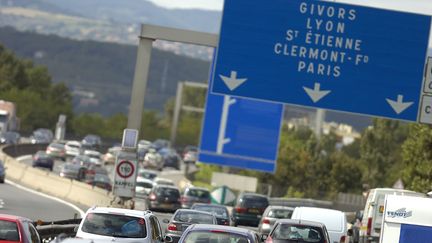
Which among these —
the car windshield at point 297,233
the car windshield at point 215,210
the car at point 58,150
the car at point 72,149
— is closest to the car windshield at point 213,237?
the car windshield at point 297,233

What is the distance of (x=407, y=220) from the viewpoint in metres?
24.4

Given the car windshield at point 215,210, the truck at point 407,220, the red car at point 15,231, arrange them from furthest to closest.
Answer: the car windshield at point 215,210
the truck at point 407,220
the red car at point 15,231

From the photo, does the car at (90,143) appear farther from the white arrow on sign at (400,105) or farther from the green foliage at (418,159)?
the white arrow on sign at (400,105)

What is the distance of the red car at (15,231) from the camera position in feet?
64.7

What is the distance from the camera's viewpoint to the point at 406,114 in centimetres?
3325

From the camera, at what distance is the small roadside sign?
3838cm

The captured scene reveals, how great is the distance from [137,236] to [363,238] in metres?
18.4

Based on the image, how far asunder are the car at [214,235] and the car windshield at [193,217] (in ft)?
39.6

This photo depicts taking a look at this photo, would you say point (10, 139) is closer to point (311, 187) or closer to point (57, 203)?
point (311, 187)

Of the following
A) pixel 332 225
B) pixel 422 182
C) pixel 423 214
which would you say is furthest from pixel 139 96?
pixel 422 182

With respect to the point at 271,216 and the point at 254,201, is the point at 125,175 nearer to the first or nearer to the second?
the point at 271,216

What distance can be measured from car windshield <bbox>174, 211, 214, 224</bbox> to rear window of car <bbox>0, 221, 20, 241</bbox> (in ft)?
41.5

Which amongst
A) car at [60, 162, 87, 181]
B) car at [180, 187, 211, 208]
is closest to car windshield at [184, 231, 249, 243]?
car at [180, 187, 211, 208]

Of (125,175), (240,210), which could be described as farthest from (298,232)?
(240,210)
